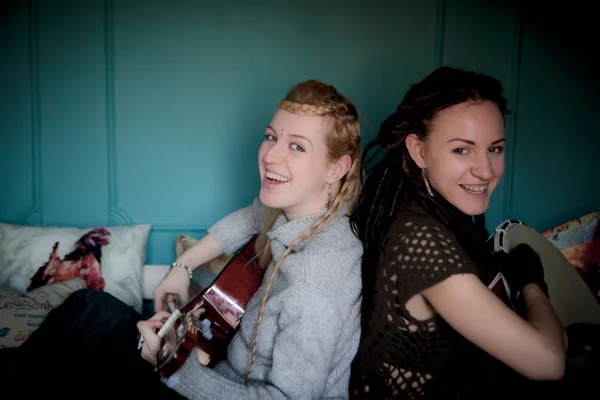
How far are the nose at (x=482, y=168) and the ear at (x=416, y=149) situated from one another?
0.17 m

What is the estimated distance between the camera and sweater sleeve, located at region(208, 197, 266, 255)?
1944 millimetres

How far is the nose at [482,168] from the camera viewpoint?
1.29 m

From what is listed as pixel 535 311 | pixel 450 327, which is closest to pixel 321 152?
pixel 450 327

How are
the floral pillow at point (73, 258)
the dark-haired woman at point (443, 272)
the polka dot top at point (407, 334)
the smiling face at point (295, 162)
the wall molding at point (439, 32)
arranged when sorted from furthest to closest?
the wall molding at point (439, 32) → the floral pillow at point (73, 258) → the smiling face at point (295, 162) → the polka dot top at point (407, 334) → the dark-haired woman at point (443, 272)

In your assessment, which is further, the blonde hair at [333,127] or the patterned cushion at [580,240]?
the patterned cushion at [580,240]

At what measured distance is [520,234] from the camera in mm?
1638

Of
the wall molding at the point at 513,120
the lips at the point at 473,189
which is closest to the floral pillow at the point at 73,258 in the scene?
the lips at the point at 473,189

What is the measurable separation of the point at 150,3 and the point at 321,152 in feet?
5.36

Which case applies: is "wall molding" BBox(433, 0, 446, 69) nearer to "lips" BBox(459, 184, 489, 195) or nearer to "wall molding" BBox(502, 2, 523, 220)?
"wall molding" BBox(502, 2, 523, 220)

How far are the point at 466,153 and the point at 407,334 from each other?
2.03 feet

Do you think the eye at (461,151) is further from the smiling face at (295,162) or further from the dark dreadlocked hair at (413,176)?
the smiling face at (295,162)

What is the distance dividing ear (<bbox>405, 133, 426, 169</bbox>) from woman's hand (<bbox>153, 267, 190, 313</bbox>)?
3.74ft

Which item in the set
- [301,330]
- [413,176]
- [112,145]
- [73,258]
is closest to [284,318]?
[301,330]

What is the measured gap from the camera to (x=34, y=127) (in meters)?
2.41
